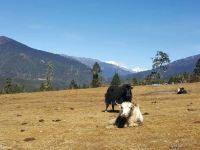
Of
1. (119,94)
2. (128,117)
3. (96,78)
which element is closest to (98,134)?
(128,117)

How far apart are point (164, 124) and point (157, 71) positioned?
14590 cm

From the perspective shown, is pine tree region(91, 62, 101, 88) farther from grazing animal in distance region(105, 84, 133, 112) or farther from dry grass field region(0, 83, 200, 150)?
dry grass field region(0, 83, 200, 150)

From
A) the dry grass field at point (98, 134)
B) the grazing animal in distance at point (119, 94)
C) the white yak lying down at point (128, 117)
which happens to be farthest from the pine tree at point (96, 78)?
the white yak lying down at point (128, 117)

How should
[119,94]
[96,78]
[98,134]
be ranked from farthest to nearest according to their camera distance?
[96,78]
[119,94]
[98,134]

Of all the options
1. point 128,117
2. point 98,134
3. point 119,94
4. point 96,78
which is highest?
point 96,78

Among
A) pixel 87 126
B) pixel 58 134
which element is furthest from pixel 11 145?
pixel 87 126

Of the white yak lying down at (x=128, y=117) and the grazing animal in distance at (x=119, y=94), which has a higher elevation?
the grazing animal in distance at (x=119, y=94)

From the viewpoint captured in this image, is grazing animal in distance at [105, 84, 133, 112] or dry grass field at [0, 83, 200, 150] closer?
dry grass field at [0, 83, 200, 150]

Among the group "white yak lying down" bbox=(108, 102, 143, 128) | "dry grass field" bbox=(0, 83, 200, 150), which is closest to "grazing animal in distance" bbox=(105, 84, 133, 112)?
"dry grass field" bbox=(0, 83, 200, 150)

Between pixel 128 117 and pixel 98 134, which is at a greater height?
pixel 128 117

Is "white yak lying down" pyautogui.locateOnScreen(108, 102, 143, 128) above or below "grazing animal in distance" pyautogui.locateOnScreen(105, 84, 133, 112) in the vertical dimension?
below

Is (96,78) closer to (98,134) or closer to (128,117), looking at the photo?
(128,117)

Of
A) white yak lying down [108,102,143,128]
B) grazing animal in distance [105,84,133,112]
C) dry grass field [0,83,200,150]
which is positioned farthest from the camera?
grazing animal in distance [105,84,133,112]

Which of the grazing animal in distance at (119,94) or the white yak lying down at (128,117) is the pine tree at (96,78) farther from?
the white yak lying down at (128,117)
